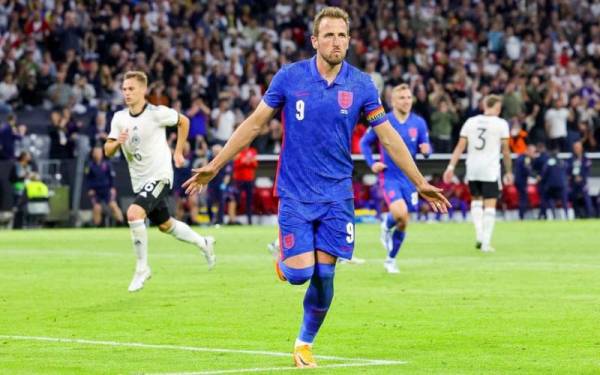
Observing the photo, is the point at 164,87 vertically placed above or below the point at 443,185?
above

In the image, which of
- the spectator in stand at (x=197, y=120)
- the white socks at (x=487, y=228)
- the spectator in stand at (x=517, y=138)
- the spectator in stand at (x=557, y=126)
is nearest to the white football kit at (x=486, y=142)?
the white socks at (x=487, y=228)

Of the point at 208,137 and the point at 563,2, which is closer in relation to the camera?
the point at 208,137

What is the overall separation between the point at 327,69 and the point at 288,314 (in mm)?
4621

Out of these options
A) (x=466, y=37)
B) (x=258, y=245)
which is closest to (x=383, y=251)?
(x=258, y=245)

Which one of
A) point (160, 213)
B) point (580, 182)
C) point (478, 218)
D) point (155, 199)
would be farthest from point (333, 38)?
point (580, 182)

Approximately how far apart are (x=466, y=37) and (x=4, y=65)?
1657 cm

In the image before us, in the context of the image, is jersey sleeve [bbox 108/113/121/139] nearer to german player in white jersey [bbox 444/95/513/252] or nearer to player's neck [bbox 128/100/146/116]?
player's neck [bbox 128/100/146/116]

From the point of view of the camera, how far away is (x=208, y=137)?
39656mm

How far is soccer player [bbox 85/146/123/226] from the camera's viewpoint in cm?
3762

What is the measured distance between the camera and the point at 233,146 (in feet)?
34.8

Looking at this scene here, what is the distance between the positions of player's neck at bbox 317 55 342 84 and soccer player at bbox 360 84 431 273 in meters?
9.81

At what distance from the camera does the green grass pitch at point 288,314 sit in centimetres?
1117

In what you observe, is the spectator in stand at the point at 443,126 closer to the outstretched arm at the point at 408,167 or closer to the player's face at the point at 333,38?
the outstretched arm at the point at 408,167

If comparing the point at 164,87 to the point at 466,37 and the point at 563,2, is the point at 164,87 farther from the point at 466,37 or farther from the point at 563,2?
the point at 563,2
